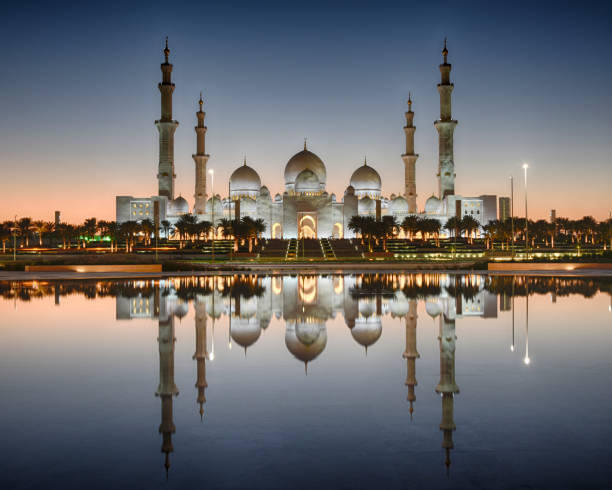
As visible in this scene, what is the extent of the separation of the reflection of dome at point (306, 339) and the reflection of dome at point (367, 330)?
0.55m

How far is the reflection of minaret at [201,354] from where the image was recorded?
5.95 metres

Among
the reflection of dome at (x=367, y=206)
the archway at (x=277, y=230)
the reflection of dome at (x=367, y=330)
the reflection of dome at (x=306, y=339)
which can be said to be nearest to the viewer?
the reflection of dome at (x=306, y=339)

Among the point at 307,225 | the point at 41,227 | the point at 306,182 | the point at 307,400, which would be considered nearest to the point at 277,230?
the point at 307,225

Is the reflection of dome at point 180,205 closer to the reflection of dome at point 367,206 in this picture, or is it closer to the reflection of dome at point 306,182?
the reflection of dome at point 306,182

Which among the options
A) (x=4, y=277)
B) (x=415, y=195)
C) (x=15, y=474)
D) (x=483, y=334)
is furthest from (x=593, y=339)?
(x=415, y=195)

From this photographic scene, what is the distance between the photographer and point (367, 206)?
71.4 m

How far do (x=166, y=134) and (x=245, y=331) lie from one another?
56535mm

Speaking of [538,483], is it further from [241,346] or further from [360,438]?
[241,346]

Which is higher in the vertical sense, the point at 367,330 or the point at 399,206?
the point at 399,206

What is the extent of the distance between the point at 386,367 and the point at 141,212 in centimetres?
6835

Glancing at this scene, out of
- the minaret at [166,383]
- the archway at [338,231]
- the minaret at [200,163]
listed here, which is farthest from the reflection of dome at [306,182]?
the minaret at [166,383]

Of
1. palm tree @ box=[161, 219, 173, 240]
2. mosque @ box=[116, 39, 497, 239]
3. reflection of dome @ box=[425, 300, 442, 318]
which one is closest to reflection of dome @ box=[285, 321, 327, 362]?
reflection of dome @ box=[425, 300, 442, 318]

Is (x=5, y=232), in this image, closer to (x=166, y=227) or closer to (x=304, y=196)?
(x=166, y=227)

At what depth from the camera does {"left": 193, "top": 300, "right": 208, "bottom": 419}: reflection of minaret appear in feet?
19.5
